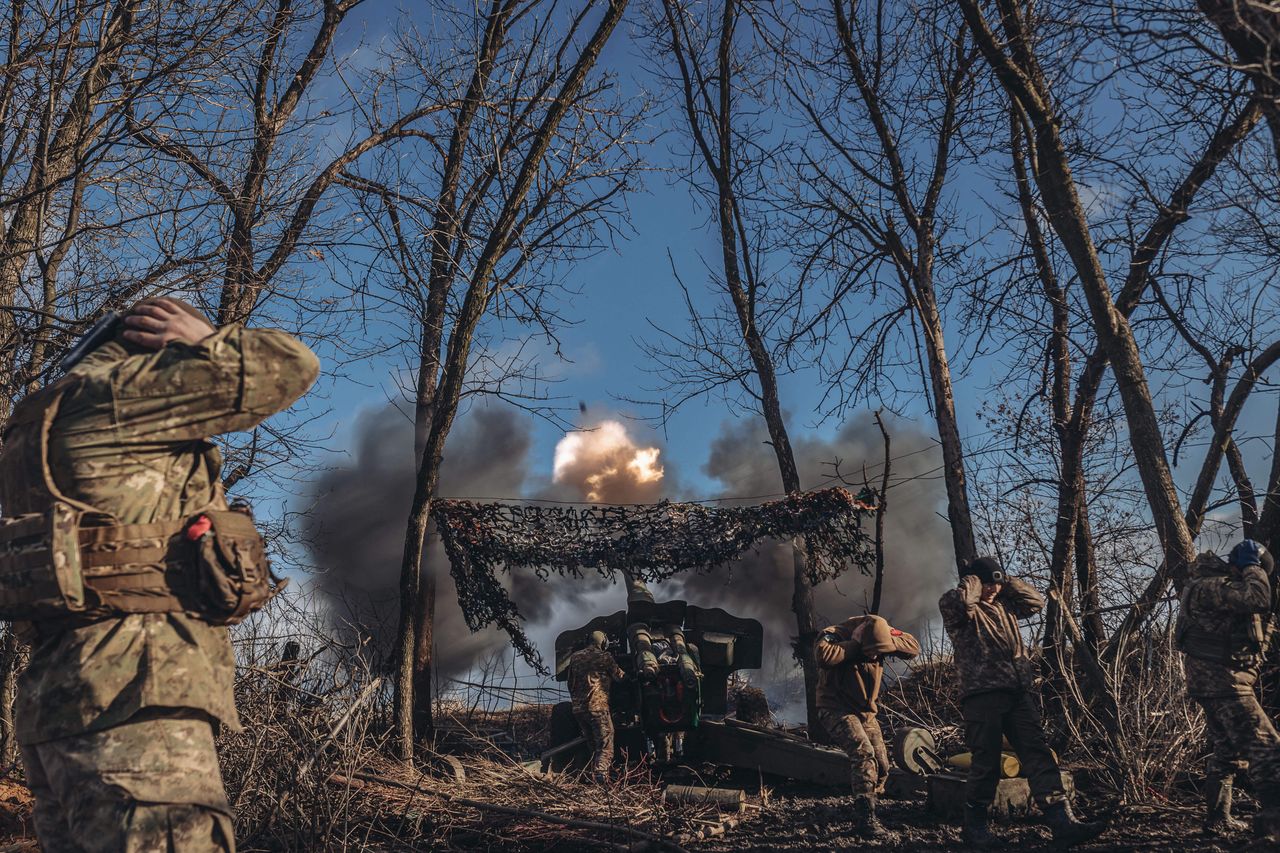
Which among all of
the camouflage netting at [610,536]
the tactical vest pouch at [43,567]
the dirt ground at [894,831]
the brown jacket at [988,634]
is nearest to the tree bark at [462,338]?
the camouflage netting at [610,536]

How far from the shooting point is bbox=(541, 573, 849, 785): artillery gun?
10.1 m

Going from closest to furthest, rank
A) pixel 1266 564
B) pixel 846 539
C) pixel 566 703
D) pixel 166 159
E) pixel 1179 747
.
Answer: pixel 1266 564, pixel 1179 747, pixel 166 159, pixel 846 539, pixel 566 703

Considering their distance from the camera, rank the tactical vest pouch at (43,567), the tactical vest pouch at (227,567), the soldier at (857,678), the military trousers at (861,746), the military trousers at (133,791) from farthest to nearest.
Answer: the soldier at (857,678)
the military trousers at (861,746)
the tactical vest pouch at (227,567)
the tactical vest pouch at (43,567)
the military trousers at (133,791)

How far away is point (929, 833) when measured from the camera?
7531 millimetres

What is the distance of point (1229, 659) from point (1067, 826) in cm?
174

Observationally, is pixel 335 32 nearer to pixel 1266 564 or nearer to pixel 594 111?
pixel 594 111

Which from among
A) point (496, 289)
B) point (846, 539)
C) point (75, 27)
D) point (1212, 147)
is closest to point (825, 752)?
point (846, 539)

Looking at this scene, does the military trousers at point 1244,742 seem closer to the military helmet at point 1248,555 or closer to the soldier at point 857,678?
the military helmet at point 1248,555

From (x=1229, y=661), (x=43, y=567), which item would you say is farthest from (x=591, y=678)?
(x=43, y=567)

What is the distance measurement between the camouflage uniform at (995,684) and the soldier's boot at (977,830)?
0.06 m

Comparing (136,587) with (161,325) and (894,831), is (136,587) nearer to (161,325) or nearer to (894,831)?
(161,325)

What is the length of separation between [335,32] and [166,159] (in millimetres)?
2621

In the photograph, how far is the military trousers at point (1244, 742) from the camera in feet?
22.6

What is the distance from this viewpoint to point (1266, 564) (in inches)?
292
